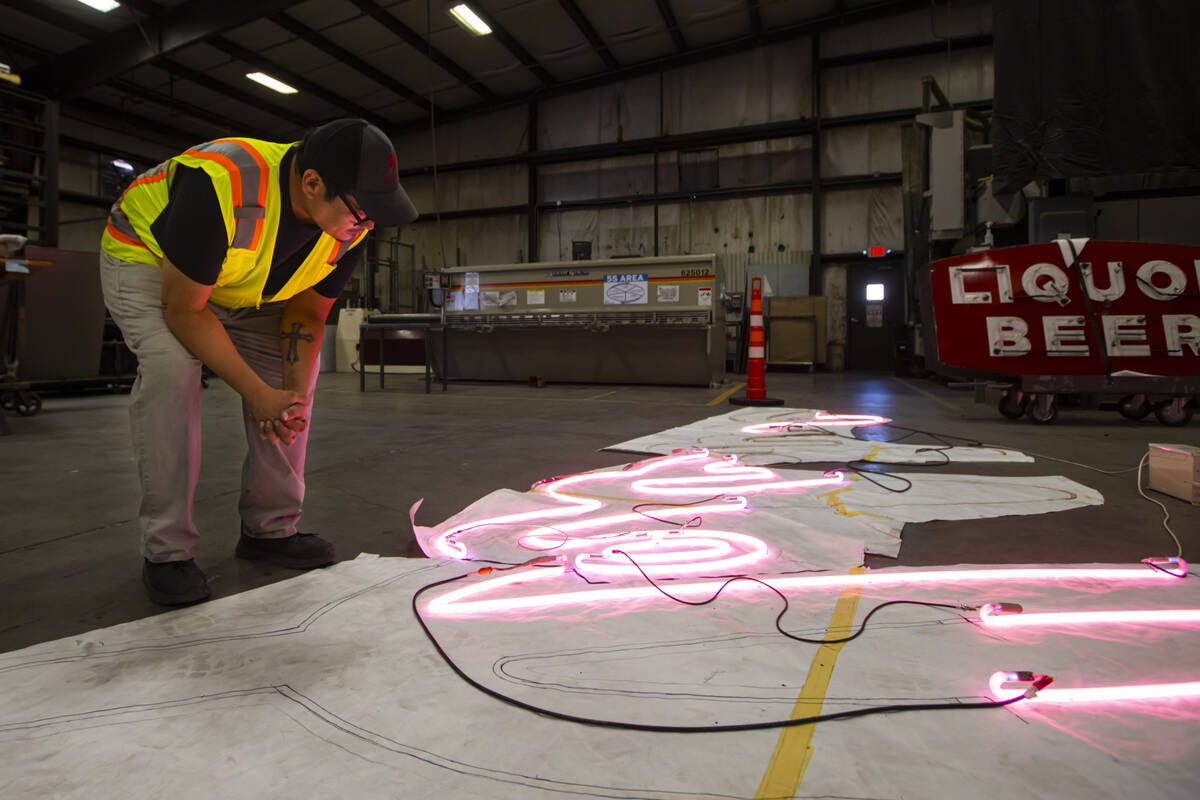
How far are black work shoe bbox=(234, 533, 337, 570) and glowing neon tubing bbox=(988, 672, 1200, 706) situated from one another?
4.50 ft

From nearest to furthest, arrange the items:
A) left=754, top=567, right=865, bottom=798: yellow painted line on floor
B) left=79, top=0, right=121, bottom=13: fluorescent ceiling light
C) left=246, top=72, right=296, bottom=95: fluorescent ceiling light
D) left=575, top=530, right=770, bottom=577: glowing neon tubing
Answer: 1. left=754, top=567, right=865, bottom=798: yellow painted line on floor
2. left=575, top=530, right=770, bottom=577: glowing neon tubing
3. left=79, top=0, right=121, bottom=13: fluorescent ceiling light
4. left=246, top=72, right=296, bottom=95: fluorescent ceiling light

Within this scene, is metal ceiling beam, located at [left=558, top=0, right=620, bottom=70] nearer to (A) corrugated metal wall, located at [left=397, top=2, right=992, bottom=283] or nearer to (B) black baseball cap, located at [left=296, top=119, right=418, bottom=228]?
(A) corrugated metal wall, located at [left=397, top=2, right=992, bottom=283]

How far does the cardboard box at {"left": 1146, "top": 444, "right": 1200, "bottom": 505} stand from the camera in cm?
200

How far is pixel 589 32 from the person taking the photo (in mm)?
10508

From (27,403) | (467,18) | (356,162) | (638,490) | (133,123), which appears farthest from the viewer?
(133,123)

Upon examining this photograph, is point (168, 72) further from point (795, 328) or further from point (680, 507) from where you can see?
point (680, 507)

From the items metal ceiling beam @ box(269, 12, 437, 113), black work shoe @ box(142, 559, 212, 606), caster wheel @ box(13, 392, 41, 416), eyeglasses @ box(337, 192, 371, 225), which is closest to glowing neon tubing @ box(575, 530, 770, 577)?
black work shoe @ box(142, 559, 212, 606)

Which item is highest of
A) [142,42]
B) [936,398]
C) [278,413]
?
[142,42]

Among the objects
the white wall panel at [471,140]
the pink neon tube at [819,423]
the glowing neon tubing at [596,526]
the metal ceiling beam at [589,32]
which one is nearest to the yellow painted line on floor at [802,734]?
the glowing neon tubing at [596,526]

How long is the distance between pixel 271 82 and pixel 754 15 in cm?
847

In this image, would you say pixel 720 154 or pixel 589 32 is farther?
pixel 720 154

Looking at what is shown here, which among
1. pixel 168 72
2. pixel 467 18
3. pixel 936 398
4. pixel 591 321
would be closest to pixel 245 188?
pixel 591 321

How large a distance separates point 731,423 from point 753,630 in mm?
2856

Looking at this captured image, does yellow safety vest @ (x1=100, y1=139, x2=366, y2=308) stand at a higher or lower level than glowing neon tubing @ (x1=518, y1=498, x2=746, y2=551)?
higher
